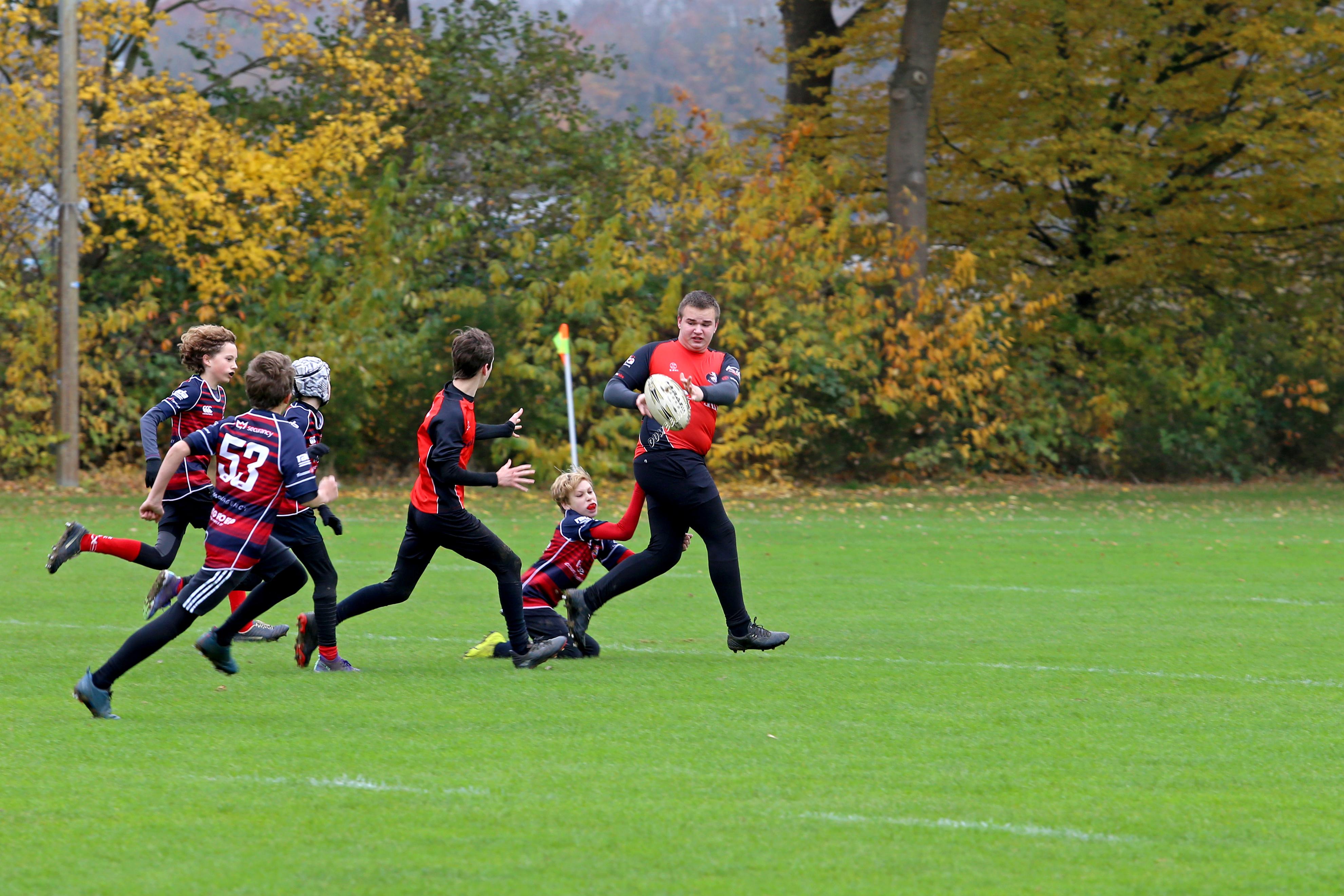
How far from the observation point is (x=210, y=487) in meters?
8.98

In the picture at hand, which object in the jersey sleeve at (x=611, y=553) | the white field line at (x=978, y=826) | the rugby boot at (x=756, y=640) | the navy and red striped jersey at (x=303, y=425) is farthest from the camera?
the jersey sleeve at (x=611, y=553)

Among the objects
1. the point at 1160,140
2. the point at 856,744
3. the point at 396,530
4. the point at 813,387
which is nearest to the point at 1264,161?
the point at 1160,140

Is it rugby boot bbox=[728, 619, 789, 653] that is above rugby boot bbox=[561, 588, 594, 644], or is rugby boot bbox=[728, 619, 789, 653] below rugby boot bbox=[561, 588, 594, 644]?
below

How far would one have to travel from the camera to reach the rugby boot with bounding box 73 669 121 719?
6609 millimetres

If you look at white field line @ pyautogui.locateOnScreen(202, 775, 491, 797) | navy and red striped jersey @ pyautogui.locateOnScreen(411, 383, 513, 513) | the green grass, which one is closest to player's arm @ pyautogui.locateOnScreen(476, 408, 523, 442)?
navy and red striped jersey @ pyautogui.locateOnScreen(411, 383, 513, 513)

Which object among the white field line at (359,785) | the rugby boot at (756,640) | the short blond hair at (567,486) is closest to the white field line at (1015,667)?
the rugby boot at (756,640)

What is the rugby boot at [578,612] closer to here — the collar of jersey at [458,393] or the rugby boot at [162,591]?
the collar of jersey at [458,393]

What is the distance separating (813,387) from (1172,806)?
1760cm

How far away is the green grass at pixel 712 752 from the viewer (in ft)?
15.3

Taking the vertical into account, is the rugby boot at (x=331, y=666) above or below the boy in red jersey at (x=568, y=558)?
below

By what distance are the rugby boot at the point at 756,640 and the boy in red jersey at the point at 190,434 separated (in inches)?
106

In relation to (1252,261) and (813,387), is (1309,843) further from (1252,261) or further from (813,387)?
(1252,261)

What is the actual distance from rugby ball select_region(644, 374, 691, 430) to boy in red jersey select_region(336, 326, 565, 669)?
0.68 m

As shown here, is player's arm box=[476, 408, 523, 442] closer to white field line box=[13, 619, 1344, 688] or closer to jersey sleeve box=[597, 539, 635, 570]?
jersey sleeve box=[597, 539, 635, 570]
